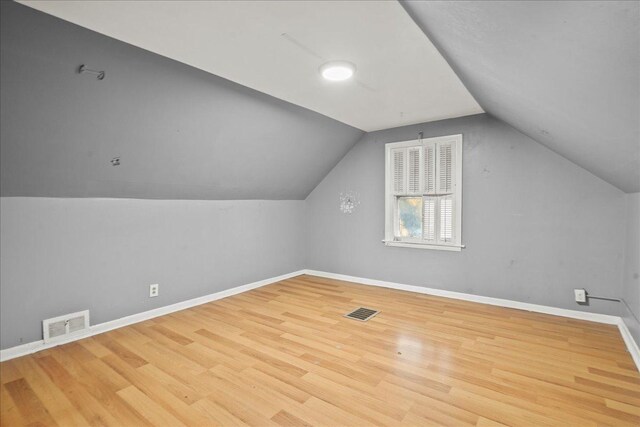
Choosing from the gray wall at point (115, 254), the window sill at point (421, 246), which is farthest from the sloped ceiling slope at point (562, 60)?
the gray wall at point (115, 254)

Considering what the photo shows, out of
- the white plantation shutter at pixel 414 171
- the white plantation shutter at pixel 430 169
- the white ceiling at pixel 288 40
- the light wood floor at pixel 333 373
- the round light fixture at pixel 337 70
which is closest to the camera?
the white ceiling at pixel 288 40

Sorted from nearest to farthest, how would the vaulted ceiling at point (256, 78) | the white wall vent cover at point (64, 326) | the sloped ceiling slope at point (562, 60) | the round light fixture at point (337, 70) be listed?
the sloped ceiling slope at point (562, 60), the vaulted ceiling at point (256, 78), the round light fixture at point (337, 70), the white wall vent cover at point (64, 326)

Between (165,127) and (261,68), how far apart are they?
1.10 m

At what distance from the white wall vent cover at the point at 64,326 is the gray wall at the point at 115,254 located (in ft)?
0.18

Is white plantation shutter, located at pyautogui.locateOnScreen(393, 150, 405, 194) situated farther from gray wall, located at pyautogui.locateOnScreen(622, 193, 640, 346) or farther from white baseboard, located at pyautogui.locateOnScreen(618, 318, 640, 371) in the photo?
white baseboard, located at pyautogui.locateOnScreen(618, 318, 640, 371)

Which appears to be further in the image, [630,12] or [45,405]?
[45,405]

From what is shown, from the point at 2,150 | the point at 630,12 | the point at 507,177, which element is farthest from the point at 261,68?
the point at 507,177

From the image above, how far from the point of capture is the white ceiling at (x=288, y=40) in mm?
1696

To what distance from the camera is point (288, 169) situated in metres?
4.61

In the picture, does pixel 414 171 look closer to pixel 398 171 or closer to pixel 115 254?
pixel 398 171

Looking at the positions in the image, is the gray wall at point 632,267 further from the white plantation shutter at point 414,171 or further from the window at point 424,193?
the white plantation shutter at point 414,171

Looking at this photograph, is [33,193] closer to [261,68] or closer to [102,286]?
[102,286]

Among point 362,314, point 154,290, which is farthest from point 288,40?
A: point 154,290

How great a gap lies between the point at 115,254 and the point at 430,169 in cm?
391
